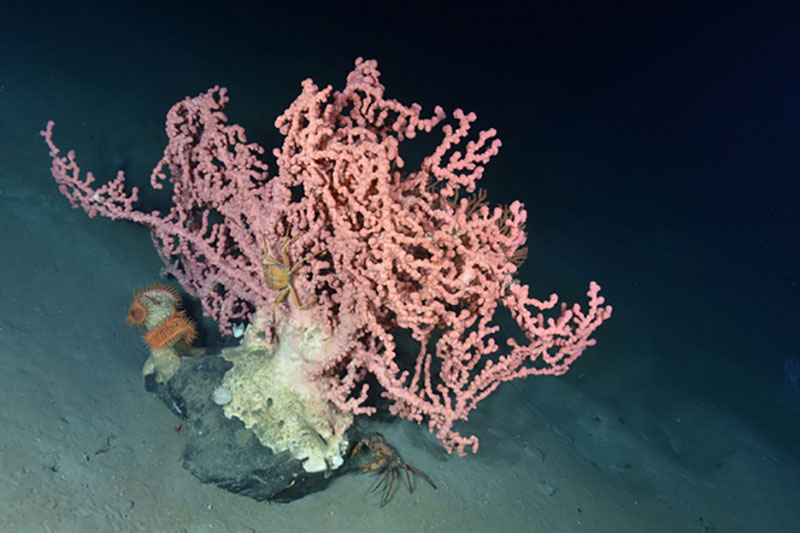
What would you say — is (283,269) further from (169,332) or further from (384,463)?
(384,463)

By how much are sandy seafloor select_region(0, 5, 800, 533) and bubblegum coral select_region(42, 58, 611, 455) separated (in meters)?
0.78

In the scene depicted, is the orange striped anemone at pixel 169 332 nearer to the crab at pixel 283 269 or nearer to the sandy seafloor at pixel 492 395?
the sandy seafloor at pixel 492 395

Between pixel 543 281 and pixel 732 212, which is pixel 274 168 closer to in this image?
pixel 543 281

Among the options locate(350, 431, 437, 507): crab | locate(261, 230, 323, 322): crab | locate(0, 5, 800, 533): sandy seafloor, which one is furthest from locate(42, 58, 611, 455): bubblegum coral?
locate(0, 5, 800, 533): sandy seafloor

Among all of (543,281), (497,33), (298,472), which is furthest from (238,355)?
(497,33)

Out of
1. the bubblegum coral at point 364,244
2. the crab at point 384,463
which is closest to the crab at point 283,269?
the bubblegum coral at point 364,244

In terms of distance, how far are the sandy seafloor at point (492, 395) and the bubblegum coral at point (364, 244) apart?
778 millimetres

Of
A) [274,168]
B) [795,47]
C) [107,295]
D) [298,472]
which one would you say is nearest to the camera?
[298,472]

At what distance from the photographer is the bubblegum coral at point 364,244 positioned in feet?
7.47

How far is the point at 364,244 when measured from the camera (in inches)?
97.7

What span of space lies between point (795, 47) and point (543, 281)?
19.7 metres

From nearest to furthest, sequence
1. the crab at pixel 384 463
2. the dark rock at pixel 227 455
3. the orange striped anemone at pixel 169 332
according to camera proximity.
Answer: the dark rock at pixel 227 455 < the orange striped anemone at pixel 169 332 < the crab at pixel 384 463

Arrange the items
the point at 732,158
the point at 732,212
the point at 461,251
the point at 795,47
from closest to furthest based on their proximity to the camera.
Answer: the point at 461,251 → the point at 732,212 → the point at 732,158 → the point at 795,47

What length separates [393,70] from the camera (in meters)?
11.3
